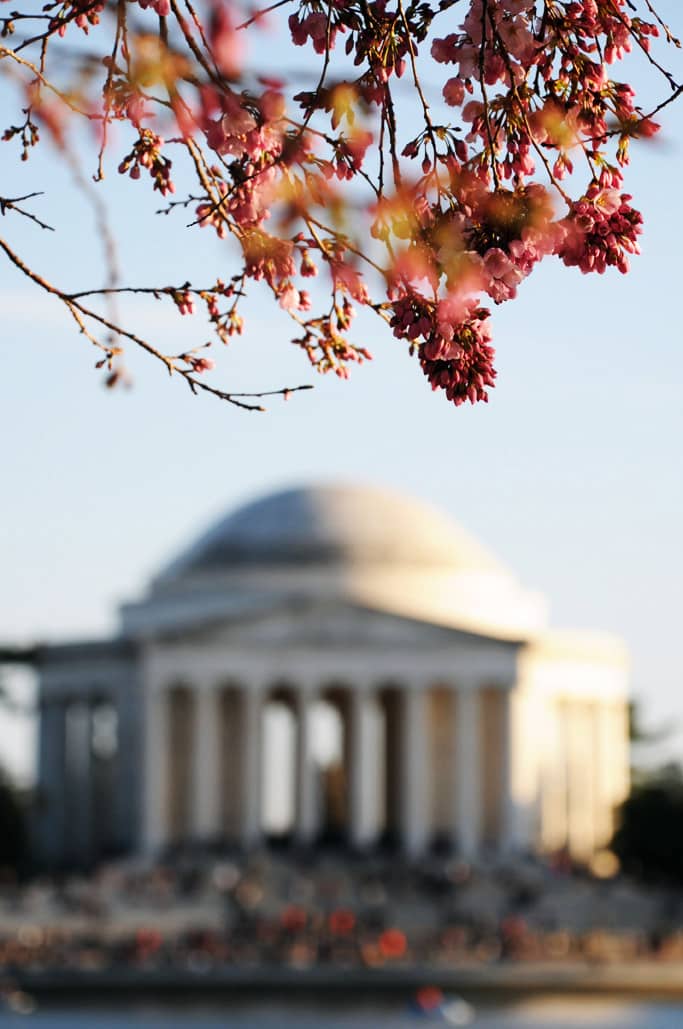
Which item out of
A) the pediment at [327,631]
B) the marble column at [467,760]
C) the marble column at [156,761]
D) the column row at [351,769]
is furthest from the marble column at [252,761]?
the marble column at [467,760]

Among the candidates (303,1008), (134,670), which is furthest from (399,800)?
(303,1008)

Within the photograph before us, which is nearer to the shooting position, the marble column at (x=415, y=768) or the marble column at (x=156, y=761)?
the marble column at (x=415, y=768)

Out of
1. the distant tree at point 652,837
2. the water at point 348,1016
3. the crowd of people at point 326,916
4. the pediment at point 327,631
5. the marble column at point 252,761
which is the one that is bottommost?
the water at point 348,1016

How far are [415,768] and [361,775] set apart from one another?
3606 millimetres

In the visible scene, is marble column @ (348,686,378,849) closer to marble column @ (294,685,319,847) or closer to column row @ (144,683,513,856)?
column row @ (144,683,513,856)

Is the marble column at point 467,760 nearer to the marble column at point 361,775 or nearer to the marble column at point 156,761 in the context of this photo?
the marble column at point 361,775

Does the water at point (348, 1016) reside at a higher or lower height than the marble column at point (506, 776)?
lower

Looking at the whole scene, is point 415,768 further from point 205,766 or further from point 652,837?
point 652,837

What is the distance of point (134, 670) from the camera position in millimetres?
199625

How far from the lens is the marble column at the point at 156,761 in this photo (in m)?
194

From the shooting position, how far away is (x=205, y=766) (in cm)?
19375

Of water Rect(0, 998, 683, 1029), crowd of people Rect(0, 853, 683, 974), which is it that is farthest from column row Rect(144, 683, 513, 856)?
water Rect(0, 998, 683, 1029)

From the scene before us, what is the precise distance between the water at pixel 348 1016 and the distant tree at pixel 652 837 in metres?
56.3

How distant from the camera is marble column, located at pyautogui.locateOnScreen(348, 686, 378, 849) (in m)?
193
